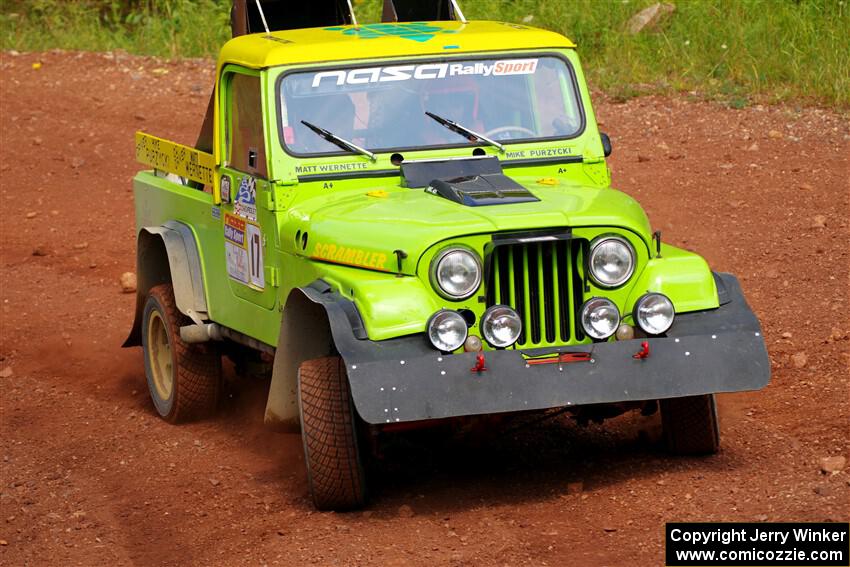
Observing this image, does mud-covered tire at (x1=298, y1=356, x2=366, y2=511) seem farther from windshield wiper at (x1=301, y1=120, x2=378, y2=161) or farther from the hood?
windshield wiper at (x1=301, y1=120, x2=378, y2=161)

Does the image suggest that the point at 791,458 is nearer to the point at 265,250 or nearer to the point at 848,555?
the point at 848,555

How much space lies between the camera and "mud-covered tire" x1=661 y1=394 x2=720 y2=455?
20.4 ft

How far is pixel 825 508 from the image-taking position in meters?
5.38

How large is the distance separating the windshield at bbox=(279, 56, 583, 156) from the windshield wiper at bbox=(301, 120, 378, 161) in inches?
1.0

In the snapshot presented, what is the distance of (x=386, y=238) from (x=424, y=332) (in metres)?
0.46

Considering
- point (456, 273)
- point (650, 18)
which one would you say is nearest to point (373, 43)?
point (456, 273)

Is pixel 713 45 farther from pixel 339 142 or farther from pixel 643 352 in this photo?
pixel 643 352

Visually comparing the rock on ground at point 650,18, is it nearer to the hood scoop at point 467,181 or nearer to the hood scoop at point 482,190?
the hood scoop at point 467,181

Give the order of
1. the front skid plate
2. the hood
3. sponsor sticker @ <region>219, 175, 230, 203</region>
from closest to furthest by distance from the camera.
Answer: the front skid plate
the hood
sponsor sticker @ <region>219, 175, 230, 203</region>

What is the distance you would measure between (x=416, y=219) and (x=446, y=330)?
55 cm

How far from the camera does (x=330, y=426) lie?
5719mm

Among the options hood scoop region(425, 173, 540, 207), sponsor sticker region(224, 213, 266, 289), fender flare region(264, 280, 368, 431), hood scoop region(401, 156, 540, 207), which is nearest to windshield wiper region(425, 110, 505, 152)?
hood scoop region(401, 156, 540, 207)

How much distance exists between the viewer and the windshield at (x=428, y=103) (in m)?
6.71

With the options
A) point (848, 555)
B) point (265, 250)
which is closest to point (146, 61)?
point (265, 250)
